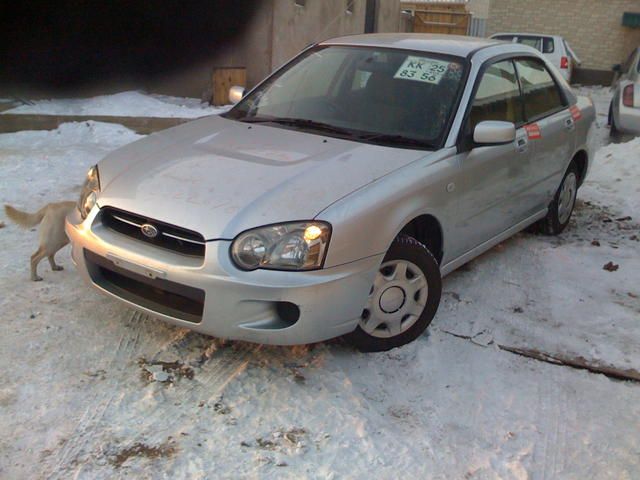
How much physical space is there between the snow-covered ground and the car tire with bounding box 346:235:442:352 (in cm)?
12

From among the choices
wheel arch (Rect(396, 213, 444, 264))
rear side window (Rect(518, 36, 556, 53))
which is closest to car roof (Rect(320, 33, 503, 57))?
wheel arch (Rect(396, 213, 444, 264))

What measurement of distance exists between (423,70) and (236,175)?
1656 mm

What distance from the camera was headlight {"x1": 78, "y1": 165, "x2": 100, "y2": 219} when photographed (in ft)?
12.1

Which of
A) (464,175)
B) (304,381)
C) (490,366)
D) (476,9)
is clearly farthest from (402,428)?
(476,9)

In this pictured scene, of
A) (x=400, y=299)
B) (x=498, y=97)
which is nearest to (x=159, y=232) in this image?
(x=400, y=299)

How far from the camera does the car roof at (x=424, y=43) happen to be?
4.59 m

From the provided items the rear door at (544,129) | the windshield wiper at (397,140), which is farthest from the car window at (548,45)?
the windshield wiper at (397,140)

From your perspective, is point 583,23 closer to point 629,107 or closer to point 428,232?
point 629,107

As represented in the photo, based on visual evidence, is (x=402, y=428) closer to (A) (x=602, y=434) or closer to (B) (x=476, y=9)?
(A) (x=602, y=434)

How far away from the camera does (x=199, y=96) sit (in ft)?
35.2

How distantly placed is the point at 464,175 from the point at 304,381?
1.63m

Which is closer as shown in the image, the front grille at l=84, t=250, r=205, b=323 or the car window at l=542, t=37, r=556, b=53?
the front grille at l=84, t=250, r=205, b=323

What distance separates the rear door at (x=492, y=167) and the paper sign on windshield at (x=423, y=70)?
0.86 ft

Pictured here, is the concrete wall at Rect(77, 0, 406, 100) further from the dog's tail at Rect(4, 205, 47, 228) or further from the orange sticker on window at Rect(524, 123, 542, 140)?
the orange sticker on window at Rect(524, 123, 542, 140)
